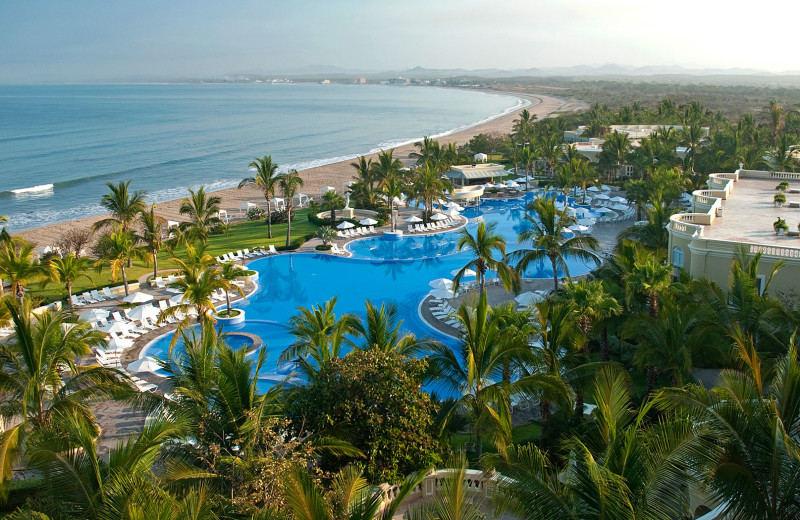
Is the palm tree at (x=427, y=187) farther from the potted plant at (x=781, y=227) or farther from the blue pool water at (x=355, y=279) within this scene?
the potted plant at (x=781, y=227)

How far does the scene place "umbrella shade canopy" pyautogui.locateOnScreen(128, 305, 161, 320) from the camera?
2338 cm

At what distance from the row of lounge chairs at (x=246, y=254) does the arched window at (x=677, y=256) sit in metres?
20.6

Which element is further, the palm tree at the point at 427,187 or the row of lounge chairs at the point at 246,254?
the palm tree at the point at 427,187

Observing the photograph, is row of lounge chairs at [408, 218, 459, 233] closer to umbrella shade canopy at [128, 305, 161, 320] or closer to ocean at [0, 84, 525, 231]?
umbrella shade canopy at [128, 305, 161, 320]

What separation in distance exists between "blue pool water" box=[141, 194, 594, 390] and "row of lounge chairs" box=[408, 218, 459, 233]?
0.91 meters

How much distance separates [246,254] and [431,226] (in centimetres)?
1185

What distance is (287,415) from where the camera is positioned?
440 inches

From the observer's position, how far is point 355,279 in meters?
30.2

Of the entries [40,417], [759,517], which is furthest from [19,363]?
[759,517]

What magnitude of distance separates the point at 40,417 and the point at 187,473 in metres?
4.53

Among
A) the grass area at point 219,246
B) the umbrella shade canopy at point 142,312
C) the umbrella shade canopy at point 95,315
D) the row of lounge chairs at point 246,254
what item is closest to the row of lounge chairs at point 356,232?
the grass area at point 219,246

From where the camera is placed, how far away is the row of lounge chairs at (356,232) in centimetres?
3756

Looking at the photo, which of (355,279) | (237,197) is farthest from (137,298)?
(237,197)

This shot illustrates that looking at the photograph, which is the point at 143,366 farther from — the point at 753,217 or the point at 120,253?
the point at 753,217
